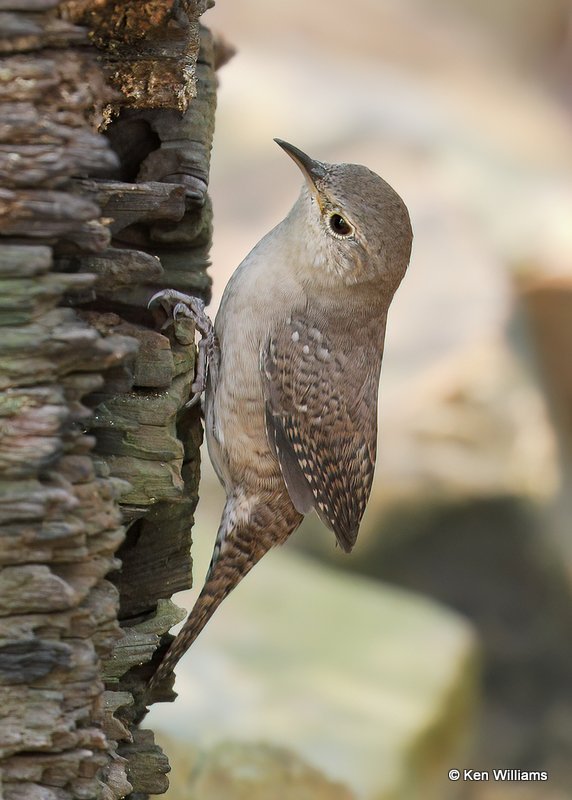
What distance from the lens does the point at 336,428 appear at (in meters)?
3.58

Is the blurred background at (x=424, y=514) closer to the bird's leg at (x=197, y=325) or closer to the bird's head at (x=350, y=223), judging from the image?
the bird's leg at (x=197, y=325)

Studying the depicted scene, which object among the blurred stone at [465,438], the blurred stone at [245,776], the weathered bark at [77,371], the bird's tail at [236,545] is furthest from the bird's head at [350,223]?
the blurred stone at [465,438]

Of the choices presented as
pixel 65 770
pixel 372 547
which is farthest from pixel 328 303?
pixel 372 547

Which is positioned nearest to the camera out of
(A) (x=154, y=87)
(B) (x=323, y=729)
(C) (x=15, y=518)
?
(C) (x=15, y=518)

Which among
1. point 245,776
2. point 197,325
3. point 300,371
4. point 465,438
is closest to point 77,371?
point 197,325

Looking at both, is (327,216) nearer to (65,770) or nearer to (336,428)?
(336,428)

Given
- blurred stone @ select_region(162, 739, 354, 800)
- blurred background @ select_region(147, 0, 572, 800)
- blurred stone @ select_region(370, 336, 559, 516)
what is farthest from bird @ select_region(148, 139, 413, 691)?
blurred stone @ select_region(370, 336, 559, 516)

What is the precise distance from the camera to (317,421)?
3.55m

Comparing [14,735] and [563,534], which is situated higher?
[563,534]

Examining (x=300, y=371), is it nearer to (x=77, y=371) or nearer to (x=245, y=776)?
(x=77, y=371)

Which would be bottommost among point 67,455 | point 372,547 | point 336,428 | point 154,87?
point 67,455

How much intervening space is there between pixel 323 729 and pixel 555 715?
10.8 ft

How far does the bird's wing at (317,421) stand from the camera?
11.6ft

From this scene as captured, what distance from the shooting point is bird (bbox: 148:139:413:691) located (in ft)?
11.6
